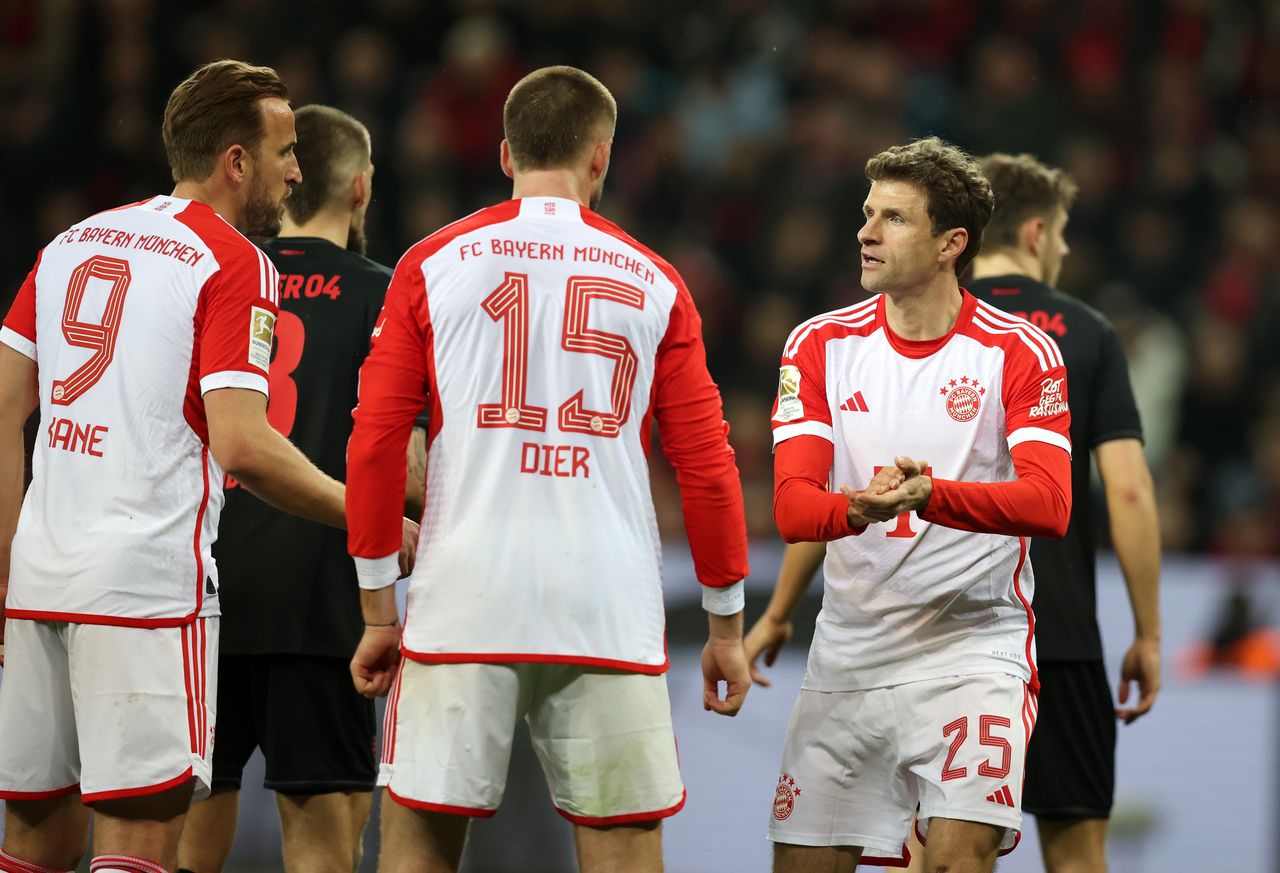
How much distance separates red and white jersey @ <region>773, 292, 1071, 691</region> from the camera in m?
4.32

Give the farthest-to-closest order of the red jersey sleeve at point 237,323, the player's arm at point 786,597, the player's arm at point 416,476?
the player's arm at point 786,597 < the player's arm at point 416,476 < the red jersey sleeve at point 237,323

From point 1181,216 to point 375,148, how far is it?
515 cm

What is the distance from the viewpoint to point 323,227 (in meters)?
5.03

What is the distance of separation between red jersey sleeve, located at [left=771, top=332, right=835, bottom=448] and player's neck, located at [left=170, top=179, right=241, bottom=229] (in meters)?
1.46

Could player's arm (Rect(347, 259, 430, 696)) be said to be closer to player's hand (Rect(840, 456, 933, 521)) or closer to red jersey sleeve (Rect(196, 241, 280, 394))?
red jersey sleeve (Rect(196, 241, 280, 394))

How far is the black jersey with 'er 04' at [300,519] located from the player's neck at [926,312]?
1.50 metres

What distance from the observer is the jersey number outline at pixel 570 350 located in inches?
149

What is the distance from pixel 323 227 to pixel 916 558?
200cm

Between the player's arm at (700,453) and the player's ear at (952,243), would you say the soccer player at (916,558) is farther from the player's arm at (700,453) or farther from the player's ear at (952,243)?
the player's arm at (700,453)

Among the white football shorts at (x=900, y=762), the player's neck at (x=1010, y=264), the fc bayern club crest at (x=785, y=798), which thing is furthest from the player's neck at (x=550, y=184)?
the player's neck at (x=1010, y=264)

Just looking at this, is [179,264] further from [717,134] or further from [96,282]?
[717,134]

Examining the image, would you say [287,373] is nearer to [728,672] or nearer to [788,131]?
[728,672]

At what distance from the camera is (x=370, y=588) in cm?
388

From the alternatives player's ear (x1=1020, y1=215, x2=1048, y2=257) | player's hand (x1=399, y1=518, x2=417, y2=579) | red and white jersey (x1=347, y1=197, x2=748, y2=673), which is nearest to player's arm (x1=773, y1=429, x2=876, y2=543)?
red and white jersey (x1=347, y1=197, x2=748, y2=673)
